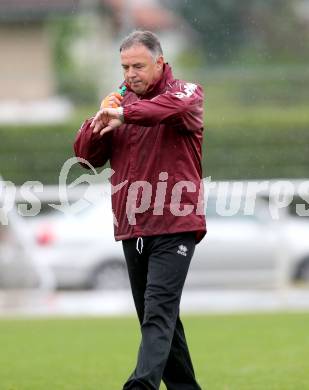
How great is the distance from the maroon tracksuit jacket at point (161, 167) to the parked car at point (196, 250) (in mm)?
10673

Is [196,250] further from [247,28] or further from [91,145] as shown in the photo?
[247,28]

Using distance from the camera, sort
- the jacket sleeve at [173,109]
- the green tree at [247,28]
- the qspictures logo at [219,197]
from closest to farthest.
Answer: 1. the jacket sleeve at [173,109]
2. the qspictures logo at [219,197]
3. the green tree at [247,28]

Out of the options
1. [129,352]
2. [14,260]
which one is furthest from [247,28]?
[129,352]

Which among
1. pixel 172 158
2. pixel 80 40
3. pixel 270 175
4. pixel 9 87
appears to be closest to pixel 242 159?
pixel 270 175

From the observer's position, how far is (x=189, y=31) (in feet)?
145

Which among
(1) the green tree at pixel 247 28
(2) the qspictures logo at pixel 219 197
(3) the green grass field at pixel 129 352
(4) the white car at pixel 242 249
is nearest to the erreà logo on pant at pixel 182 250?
(3) the green grass field at pixel 129 352

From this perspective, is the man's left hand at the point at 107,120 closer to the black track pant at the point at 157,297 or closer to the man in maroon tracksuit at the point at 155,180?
the man in maroon tracksuit at the point at 155,180

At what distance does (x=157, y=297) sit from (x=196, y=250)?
11.2 metres

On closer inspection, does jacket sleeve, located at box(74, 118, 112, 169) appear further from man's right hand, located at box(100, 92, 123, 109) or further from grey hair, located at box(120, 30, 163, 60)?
grey hair, located at box(120, 30, 163, 60)

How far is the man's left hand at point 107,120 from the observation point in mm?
6176

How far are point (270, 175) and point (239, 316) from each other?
11.4 m

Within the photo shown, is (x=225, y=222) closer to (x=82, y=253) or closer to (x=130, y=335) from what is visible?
(x=82, y=253)

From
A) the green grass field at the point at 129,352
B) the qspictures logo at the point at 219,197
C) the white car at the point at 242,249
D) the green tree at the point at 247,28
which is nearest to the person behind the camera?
the green grass field at the point at 129,352

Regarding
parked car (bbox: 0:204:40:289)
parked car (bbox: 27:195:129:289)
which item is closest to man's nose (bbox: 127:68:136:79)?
parked car (bbox: 0:204:40:289)
